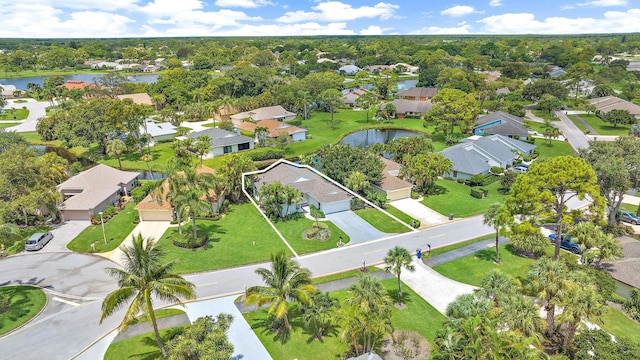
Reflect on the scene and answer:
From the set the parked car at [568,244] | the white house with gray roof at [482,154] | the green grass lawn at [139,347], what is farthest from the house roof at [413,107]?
the green grass lawn at [139,347]

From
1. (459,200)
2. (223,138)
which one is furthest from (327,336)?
(223,138)

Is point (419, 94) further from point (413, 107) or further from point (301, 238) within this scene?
point (301, 238)

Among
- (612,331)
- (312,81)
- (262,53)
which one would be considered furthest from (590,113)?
(262,53)

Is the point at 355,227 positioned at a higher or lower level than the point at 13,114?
lower

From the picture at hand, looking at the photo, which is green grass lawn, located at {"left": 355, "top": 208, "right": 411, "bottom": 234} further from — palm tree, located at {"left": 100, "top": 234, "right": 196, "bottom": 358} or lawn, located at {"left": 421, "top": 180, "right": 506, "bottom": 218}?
palm tree, located at {"left": 100, "top": 234, "right": 196, "bottom": 358}

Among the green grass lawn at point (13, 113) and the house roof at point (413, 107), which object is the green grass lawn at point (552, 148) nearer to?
the house roof at point (413, 107)

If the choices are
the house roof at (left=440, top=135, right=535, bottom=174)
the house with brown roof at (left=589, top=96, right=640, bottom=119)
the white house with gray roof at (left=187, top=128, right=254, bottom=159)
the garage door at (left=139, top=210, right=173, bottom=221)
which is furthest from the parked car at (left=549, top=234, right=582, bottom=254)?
the house with brown roof at (left=589, top=96, right=640, bottom=119)
